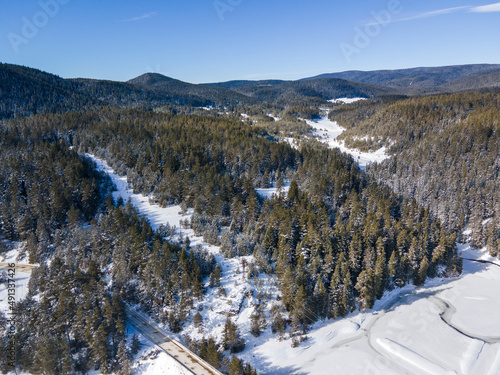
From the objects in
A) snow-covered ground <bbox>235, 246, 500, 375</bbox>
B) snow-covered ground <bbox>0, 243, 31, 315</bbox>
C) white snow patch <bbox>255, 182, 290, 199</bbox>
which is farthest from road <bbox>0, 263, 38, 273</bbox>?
white snow patch <bbox>255, 182, 290, 199</bbox>

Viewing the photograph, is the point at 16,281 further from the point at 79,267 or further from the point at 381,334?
the point at 381,334

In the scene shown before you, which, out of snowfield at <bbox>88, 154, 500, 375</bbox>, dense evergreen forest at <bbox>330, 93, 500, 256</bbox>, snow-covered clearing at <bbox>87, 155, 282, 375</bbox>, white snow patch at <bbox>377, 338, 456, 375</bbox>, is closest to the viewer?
white snow patch at <bbox>377, 338, 456, 375</bbox>

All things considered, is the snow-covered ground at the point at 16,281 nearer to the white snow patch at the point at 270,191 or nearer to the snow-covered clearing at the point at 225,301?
the snow-covered clearing at the point at 225,301

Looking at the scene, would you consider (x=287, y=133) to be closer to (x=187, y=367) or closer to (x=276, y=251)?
(x=276, y=251)

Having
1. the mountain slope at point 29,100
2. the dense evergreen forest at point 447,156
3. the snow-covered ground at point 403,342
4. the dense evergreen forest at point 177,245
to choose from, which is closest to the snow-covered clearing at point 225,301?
the dense evergreen forest at point 177,245

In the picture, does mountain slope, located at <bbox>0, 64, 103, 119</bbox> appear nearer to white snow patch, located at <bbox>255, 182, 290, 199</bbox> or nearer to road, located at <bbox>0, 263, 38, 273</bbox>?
Answer: road, located at <bbox>0, 263, 38, 273</bbox>

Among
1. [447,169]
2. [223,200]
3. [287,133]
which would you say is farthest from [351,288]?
[287,133]
